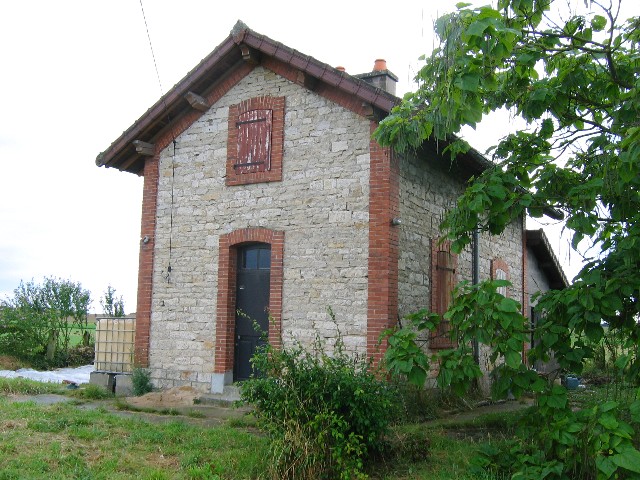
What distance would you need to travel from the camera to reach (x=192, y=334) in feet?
37.3

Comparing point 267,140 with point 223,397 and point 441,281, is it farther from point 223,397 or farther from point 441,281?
point 223,397

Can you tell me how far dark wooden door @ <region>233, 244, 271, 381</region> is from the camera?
11.1m

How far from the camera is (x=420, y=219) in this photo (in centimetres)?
1101

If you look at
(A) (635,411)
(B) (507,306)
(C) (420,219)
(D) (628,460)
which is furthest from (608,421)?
(C) (420,219)

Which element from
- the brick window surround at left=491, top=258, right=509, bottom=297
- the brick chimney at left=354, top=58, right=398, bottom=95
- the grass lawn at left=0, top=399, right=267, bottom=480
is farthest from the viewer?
the brick window surround at left=491, top=258, right=509, bottom=297

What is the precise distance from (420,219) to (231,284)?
3.52m

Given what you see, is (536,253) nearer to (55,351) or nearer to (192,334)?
(192,334)

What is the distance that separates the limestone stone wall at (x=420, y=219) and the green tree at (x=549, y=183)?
2.65 metres

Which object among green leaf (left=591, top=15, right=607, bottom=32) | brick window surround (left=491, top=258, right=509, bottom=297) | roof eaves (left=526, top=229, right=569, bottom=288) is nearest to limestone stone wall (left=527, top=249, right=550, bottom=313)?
roof eaves (left=526, top=229, right=569, bottom=288)

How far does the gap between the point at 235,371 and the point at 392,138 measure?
221 inches

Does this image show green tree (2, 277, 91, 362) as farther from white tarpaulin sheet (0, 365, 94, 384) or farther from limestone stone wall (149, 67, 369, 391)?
limestone stone wall (149, 67, 369, 391)

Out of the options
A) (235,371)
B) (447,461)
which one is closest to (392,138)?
(447,461)

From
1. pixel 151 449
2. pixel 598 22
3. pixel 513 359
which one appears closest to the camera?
pixel 513 359

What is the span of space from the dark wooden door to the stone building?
0.03 metres
